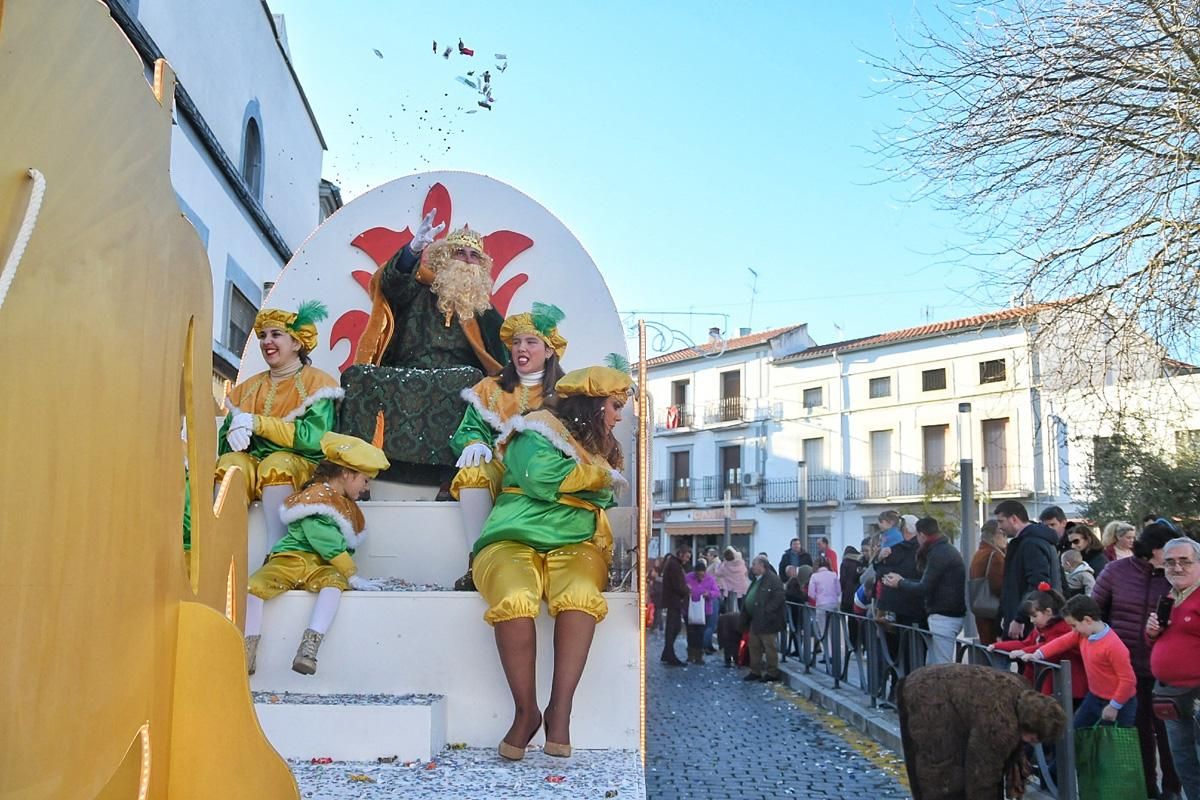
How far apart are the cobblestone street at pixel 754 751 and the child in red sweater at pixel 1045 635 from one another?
112 centimetres

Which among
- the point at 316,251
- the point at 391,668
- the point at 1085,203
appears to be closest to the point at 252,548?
the point at 391,668

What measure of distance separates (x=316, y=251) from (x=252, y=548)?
2376mm

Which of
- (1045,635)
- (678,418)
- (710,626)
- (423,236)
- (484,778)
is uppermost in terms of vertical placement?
(678,418)

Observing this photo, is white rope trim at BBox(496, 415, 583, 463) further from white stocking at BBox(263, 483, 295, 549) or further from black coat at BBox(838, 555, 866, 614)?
black coat at BBox(838, 555, 866, 614)

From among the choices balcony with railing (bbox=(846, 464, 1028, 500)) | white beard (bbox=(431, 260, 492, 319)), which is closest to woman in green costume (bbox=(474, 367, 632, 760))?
white beard (bbox=(431, 260, 492, 319))

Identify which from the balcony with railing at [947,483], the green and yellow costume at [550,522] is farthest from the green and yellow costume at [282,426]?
the balcony with railing at [947,483]

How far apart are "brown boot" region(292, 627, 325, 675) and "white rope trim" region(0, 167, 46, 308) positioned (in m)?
2.94

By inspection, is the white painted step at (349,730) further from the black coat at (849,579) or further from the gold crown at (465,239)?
the black coat at (849,579)

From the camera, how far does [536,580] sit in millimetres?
4113

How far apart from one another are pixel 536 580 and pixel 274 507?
156 centimetres

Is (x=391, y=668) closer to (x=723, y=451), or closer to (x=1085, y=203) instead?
(x=1085, y=203)

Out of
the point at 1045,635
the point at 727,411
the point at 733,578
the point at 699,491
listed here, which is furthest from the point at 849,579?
the point at 699,491

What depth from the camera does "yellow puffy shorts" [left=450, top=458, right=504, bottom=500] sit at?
4.97m

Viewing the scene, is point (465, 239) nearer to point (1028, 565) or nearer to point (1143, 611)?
point (1028, 565)
